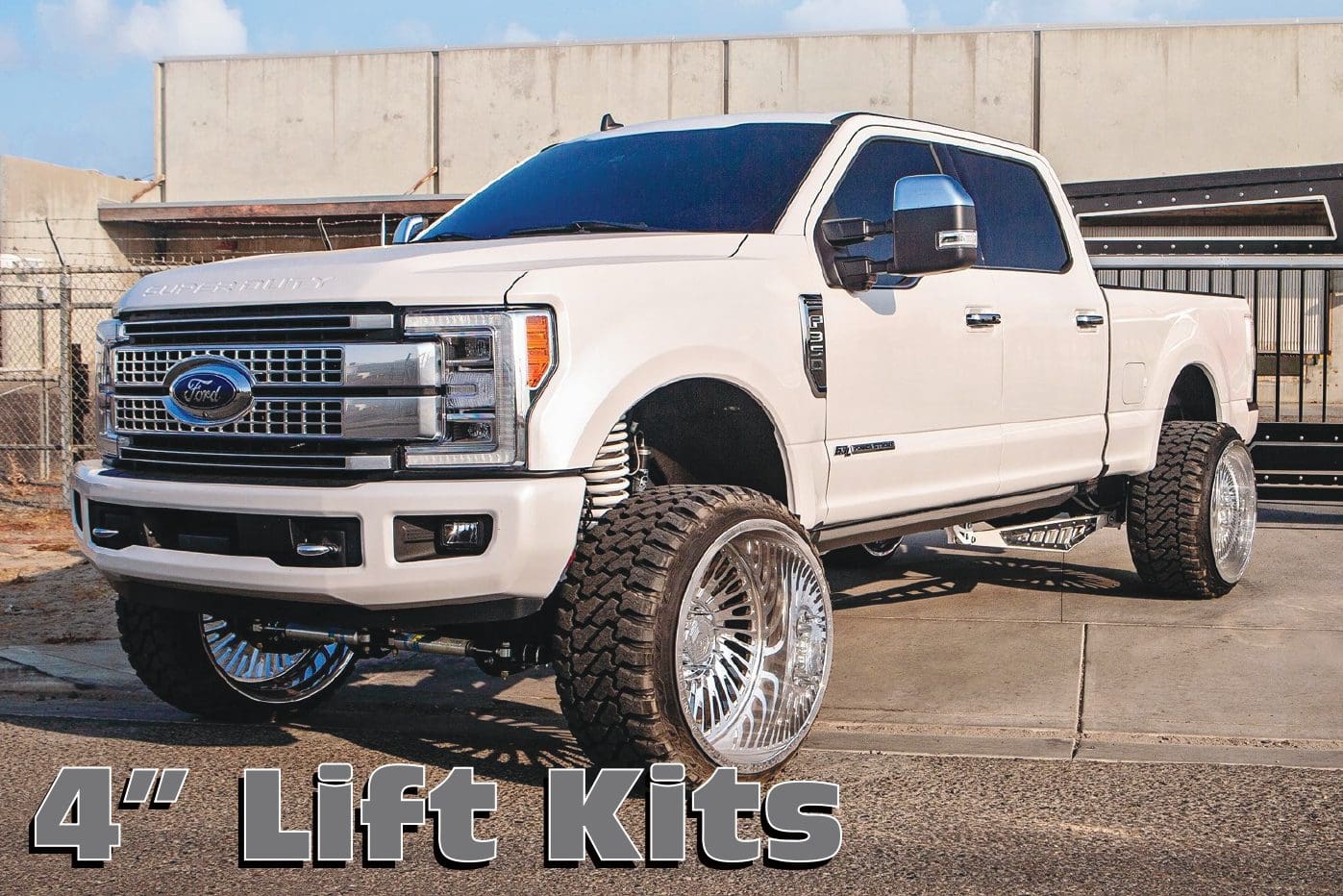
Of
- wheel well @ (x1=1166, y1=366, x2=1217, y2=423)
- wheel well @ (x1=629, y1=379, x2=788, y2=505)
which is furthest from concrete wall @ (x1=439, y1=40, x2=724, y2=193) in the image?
wheel well @ (x1=629, y1=379, x2=788, y2=505)

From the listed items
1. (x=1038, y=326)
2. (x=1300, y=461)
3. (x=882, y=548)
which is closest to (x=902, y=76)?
(x=1300, y=461)

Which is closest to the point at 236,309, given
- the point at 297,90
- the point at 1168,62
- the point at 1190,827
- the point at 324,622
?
the point at 324,622

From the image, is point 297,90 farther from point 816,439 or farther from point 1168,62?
point 816,439

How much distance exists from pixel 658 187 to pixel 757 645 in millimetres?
1834

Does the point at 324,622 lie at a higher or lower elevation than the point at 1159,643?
higher

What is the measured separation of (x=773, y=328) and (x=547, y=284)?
0.98 m

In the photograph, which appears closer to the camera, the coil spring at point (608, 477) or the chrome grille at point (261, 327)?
the chrome grille at point (261, 327)

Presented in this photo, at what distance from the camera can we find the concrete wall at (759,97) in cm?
2667

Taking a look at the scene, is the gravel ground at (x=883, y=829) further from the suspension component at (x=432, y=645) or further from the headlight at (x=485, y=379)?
the headlight at (x=485, y=379)

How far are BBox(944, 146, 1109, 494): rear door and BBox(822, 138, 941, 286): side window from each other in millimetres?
304

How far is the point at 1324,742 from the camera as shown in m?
5.11

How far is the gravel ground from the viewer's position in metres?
3.76

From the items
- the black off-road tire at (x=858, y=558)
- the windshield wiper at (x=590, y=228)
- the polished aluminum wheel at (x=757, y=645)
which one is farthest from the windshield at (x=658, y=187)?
the black off-road tire at (x=858, y=558)

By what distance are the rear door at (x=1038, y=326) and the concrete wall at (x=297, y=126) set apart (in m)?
24.4
